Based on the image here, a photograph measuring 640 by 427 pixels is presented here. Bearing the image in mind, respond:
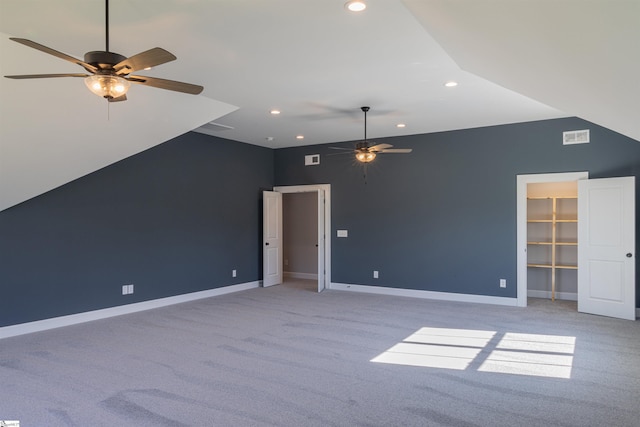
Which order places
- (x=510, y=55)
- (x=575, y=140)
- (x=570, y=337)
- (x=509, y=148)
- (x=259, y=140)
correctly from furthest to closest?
(x=259, y=140) → (x=509, y=148) → (x=575, y=140) → (x=570, y=337) → (x=510, y=55)

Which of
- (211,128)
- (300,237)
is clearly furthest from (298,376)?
(300,237)

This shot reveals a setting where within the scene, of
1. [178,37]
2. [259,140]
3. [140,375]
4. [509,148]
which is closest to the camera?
[178,37]

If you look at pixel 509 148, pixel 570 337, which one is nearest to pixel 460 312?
pixel 570 337

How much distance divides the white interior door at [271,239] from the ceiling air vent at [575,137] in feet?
17.1

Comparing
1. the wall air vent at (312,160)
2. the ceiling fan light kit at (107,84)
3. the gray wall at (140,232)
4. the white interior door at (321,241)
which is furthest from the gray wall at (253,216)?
the ceiling fan light kit at (107,84)

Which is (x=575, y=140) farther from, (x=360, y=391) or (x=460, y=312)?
(x=360, y=391)

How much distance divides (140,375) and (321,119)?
13.6 feet

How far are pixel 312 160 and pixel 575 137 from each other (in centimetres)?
454

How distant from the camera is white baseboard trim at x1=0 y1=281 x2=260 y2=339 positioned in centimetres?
505

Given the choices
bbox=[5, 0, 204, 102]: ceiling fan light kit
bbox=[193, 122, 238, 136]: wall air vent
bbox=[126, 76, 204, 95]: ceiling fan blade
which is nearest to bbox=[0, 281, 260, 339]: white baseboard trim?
bbox=[193, 122, 238, 136]: wall air vent

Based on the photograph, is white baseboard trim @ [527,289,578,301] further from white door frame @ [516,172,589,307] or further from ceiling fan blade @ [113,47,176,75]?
ceiling fan blade @ [113,47,176,75]

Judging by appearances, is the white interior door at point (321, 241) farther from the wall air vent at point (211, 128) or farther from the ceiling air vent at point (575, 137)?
the ceiling air vent at point (575, 137)

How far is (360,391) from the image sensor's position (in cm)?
344

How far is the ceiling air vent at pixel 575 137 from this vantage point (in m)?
6.22
